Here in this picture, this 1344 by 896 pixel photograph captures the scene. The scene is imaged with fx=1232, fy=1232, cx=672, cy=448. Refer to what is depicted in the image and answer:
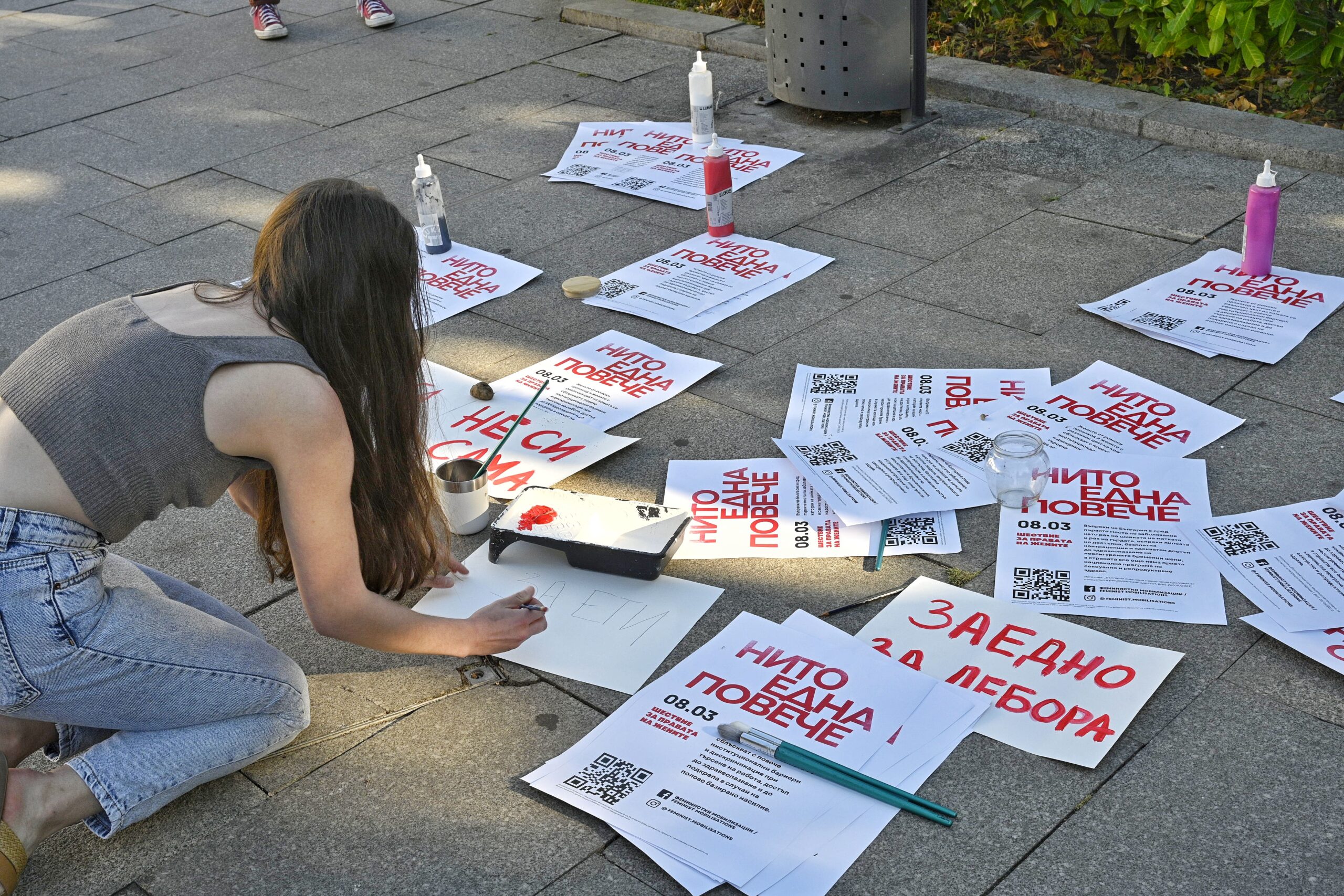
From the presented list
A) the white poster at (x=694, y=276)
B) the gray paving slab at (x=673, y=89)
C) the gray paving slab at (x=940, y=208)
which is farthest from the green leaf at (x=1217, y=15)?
the white poster at (x=694, y=276)

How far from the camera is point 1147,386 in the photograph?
8.75 ft

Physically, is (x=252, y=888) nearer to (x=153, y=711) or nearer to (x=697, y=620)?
(x=153, y=711)

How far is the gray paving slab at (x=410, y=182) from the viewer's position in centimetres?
403

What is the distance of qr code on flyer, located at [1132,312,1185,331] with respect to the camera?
2.88 m

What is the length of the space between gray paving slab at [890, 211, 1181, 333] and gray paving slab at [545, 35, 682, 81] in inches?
83.3

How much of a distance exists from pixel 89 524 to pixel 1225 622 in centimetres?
176

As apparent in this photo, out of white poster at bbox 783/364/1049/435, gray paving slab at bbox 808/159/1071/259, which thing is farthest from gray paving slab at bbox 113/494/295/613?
gray paving slab at bbox 808/159/1071/259

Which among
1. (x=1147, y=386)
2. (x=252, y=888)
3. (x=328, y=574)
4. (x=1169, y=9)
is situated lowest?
(x=252, y=888)

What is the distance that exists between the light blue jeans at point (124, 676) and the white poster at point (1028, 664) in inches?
38.7

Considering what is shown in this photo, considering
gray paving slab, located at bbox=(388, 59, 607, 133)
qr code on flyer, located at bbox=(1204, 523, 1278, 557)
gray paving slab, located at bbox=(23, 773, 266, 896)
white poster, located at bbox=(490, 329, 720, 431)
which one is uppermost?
gray paving slab, located at bbox=(388, 59, 607, 133)

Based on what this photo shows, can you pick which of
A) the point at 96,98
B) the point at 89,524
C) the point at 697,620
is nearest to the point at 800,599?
the point at 697,620

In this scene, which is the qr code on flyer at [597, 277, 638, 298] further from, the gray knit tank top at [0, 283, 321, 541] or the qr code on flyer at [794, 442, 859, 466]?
the gray knit tank top at [0, 283, 321, 541]

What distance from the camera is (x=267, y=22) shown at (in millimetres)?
5852

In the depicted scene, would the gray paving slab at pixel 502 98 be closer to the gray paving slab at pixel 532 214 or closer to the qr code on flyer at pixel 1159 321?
the gray paving slab at pixel 532 214
